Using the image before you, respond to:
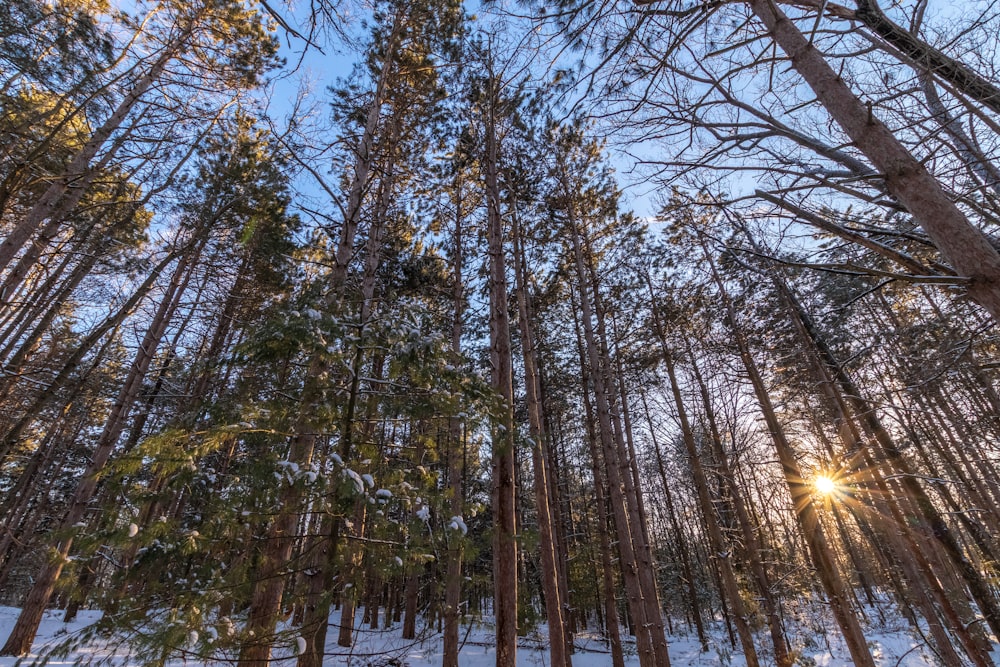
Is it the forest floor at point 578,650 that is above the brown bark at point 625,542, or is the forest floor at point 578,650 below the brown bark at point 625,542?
below

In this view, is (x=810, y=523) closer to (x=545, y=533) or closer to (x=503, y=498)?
(x=545, y=533)

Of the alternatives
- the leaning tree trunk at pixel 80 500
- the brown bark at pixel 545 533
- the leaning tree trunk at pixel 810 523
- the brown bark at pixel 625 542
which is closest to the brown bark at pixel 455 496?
the brown bark at pixel 545 533

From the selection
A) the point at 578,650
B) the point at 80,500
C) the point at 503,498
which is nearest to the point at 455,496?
the point at 503,498

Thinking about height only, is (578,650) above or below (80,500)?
below

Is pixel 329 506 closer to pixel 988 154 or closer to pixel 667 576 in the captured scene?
pixel 988 154

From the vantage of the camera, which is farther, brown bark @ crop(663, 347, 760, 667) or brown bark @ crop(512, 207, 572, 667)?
brown bark @ crop(663, 347, 760, 667)

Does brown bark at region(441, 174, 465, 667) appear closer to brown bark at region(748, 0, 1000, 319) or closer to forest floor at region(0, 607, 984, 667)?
forest floor at region(0, 607, 984, 667)

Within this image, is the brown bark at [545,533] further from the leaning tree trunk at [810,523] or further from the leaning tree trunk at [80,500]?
the leaning tree trunk at [80,500]

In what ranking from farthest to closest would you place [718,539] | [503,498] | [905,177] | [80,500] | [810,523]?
[718,539]
[80,500]
[810,523]
[503,498]
[905,177]

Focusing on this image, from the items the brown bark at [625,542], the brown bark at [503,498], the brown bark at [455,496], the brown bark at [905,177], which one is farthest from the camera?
the brown bark at [625,542]

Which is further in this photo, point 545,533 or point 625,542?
point 625,542

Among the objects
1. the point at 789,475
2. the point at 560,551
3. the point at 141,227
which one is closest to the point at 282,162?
the point at 141,227

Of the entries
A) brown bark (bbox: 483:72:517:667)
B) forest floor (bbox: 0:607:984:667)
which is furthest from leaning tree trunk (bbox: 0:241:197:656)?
brown bark (bbox: 483:72:517:667)

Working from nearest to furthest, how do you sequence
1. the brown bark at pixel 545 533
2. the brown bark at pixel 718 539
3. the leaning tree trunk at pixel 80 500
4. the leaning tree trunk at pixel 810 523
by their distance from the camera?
1. the brown bark at pixel 545 533
2. the leaning tree trunk at pixel 810 523
3. the leaning tree trunk at pixel 80 500
4. the brown bark at pixel 718 539
